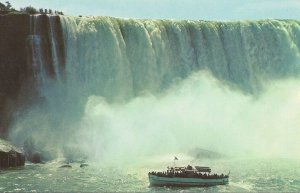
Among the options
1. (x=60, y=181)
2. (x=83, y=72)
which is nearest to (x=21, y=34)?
(x=83, y=72)

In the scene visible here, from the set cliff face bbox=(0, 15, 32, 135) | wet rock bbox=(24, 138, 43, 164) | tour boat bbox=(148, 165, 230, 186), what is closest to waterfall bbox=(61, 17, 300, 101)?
cliff face bbox=(0, 15, 32, 135)

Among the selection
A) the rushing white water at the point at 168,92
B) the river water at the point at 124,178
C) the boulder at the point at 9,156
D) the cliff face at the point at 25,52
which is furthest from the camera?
the cliff face at the point at 25,52

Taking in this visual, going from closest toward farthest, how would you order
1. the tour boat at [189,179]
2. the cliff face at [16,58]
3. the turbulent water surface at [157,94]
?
the tour boat at [189,179] → the turbulent water surface at [157,94] → the cliff face at [16,58]

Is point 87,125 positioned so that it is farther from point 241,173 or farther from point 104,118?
point 241,173

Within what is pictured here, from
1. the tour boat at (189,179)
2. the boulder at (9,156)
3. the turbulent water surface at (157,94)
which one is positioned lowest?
the tour boat at (189,179)

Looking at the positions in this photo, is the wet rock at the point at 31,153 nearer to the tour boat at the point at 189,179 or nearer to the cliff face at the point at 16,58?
the cliff face at the point at 16,58

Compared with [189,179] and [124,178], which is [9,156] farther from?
[189,179]

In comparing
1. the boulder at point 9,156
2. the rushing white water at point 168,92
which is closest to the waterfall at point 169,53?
the rushing white water at point 168,92
